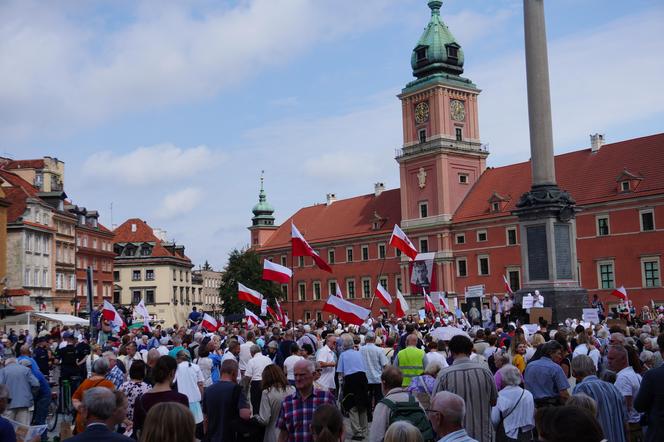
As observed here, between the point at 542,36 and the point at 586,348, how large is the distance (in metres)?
19.8

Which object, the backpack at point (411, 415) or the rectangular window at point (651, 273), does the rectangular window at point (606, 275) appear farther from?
the backpack at point (411, 415)

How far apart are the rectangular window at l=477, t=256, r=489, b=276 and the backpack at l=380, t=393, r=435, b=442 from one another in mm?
56690

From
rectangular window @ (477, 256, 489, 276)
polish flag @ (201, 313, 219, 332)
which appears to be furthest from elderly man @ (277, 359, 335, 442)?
rectangular window @ (477, 256, 489, 276)

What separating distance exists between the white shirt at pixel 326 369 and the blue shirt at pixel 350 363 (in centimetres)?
68

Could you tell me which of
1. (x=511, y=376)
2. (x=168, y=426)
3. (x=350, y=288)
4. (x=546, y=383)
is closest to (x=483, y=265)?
(x=350, y=288)

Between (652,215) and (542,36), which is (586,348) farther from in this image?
(652,215)

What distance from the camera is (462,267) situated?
64.8m

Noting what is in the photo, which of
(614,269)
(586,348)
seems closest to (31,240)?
(614,269)

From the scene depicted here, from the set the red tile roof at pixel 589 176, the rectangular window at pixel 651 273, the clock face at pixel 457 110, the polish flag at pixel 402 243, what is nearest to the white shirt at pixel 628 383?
the polish flag at pixel 402 243

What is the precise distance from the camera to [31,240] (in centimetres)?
5941

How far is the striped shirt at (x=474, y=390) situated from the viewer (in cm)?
779

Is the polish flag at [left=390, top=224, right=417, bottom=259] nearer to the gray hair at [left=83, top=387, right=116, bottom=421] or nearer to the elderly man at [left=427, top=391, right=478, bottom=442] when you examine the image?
the elderly man at [left=427, top=391, right=478, bottom=442]

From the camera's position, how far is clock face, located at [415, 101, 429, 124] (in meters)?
69.4

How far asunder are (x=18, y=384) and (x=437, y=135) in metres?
58.2
